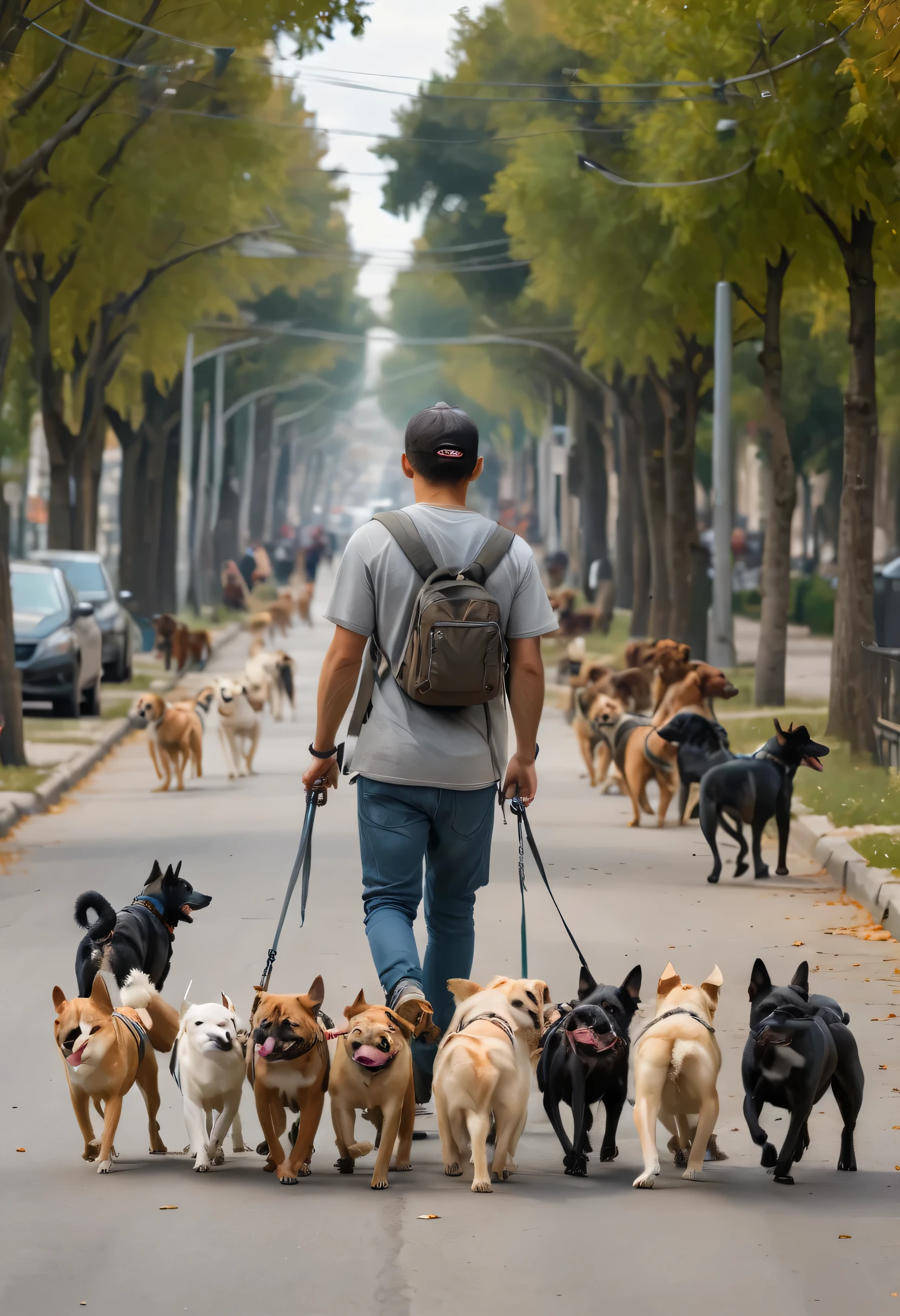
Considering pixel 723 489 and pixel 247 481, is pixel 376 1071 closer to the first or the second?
pixel 723 489

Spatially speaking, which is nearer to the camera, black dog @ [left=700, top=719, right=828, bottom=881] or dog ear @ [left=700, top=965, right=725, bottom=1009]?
dog ear @ [left=700, top=965, right=725, bottom=1009]

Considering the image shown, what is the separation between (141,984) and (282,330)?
157 ft

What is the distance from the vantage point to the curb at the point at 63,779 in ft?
46.8

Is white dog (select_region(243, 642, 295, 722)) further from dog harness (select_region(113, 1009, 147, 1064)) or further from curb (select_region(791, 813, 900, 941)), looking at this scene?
dog harness (select_region(113, 1009, 147, 1064))

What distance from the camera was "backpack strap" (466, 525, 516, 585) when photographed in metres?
6.16

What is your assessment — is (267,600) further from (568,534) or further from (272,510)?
(272,510)

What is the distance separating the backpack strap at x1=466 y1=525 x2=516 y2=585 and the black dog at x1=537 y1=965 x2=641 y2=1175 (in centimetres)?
121

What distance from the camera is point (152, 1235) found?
5.27 meters

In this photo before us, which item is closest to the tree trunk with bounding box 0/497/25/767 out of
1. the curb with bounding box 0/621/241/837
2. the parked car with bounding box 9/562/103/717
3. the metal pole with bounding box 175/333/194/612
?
the curb with bounding box 0/621/241/837

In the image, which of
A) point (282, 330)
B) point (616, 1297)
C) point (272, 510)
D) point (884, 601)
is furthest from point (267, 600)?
point (616, 1297)

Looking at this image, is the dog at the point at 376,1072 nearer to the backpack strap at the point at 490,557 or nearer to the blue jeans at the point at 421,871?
the blue jeans at the point at 421,871

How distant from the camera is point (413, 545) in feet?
20.1

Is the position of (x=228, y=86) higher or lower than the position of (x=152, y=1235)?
higher

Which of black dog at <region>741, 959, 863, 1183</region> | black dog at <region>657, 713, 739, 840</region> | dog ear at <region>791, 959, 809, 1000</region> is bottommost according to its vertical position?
black dog at <region>741, 959, 863, 1183</region>
